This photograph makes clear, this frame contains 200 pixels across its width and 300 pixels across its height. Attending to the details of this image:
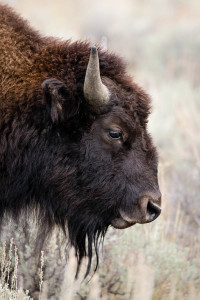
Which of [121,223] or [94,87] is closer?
[94,87]

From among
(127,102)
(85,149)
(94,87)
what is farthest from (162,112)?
(94,87)

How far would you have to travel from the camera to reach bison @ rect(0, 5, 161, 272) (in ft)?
12.7

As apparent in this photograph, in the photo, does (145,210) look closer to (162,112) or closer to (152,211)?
(152,211)

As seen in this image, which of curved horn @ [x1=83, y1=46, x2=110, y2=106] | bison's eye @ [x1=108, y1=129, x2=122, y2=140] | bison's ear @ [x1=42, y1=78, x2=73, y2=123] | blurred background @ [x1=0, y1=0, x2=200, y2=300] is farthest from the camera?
blurred background @ [x1=0, y1=0, x2=200, y2=300]

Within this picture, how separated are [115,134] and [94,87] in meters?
0.39

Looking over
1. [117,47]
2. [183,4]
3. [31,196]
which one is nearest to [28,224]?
[31,196]

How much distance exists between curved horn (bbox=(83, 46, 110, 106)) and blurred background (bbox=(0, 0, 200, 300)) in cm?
105

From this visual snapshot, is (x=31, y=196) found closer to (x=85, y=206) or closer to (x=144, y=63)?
(x=85, y=206)

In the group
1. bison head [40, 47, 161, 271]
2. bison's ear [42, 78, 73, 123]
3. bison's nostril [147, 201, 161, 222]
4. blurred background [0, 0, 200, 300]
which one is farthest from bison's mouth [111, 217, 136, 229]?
bison's ear [42, 78, 73, 123]

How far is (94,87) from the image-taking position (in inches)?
149

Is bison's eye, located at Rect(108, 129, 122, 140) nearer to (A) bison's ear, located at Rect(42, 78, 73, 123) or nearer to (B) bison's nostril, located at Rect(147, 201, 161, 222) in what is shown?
(A) bison's ear, located at Rect(42, 78, 73, 123)

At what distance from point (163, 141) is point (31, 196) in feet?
18.0

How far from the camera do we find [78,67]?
400 cm

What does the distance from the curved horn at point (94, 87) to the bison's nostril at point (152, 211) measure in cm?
83
